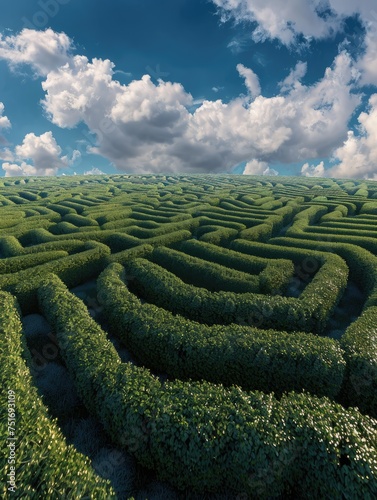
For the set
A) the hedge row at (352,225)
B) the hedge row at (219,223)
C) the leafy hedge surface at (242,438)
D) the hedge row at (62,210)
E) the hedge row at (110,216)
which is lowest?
the leafy hedge surface at (242,438)

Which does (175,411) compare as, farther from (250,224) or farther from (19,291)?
(250,224)

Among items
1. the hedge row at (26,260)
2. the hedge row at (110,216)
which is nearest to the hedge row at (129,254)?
the hedge row at (26,260)

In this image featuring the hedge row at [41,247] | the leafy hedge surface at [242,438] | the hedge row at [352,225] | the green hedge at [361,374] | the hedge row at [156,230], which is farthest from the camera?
the hedge row at [156,230]

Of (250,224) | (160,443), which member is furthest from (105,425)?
(250,224)

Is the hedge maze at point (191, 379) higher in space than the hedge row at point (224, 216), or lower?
lower

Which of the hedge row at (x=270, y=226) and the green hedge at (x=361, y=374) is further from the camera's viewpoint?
the hedge row at (x=270, y=226)

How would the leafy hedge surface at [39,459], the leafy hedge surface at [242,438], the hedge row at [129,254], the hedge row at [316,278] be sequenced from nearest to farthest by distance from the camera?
1. the leafy hedge surface at [39,459]
2. the leafy hedge surface at [242,438]
3. the hedge row at [316,278]
4. the hedge row at [129,254]

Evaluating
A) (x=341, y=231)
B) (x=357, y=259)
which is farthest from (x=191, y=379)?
(x=341, y=231)

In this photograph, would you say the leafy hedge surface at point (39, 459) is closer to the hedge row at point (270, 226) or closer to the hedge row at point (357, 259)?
the hedge row at point (357, 259)
